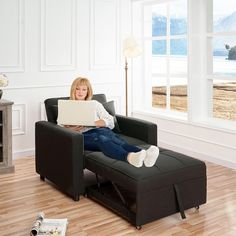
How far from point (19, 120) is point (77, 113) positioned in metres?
1.27

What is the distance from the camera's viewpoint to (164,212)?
2.97 m

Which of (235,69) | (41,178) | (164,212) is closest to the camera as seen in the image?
(164,212)

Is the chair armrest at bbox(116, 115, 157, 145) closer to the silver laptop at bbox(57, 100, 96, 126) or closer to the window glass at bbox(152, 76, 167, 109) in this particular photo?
the silver laptop at bbox(57, 100, 96, 126)

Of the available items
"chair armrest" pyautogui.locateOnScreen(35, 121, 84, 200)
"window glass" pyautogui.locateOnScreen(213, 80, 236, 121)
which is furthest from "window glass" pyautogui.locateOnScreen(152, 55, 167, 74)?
"chair armrest" pyautogui.locateOnScreen(35, 121, 84, 200)

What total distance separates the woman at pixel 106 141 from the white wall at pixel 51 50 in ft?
3.71

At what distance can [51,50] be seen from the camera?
493 cm

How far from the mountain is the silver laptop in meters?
1.91

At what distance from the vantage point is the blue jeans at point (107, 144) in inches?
126

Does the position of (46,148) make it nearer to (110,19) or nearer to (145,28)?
(110,19)

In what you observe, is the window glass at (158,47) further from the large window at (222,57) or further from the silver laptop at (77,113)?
the silver laptop at (77,113)

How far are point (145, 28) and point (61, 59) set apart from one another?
151cm

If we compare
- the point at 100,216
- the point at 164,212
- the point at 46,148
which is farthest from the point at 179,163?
the point at 46,148

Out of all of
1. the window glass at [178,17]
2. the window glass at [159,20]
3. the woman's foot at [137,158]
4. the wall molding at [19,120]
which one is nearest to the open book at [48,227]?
the woman's foot at [137,158]

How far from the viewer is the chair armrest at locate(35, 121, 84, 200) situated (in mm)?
3369
